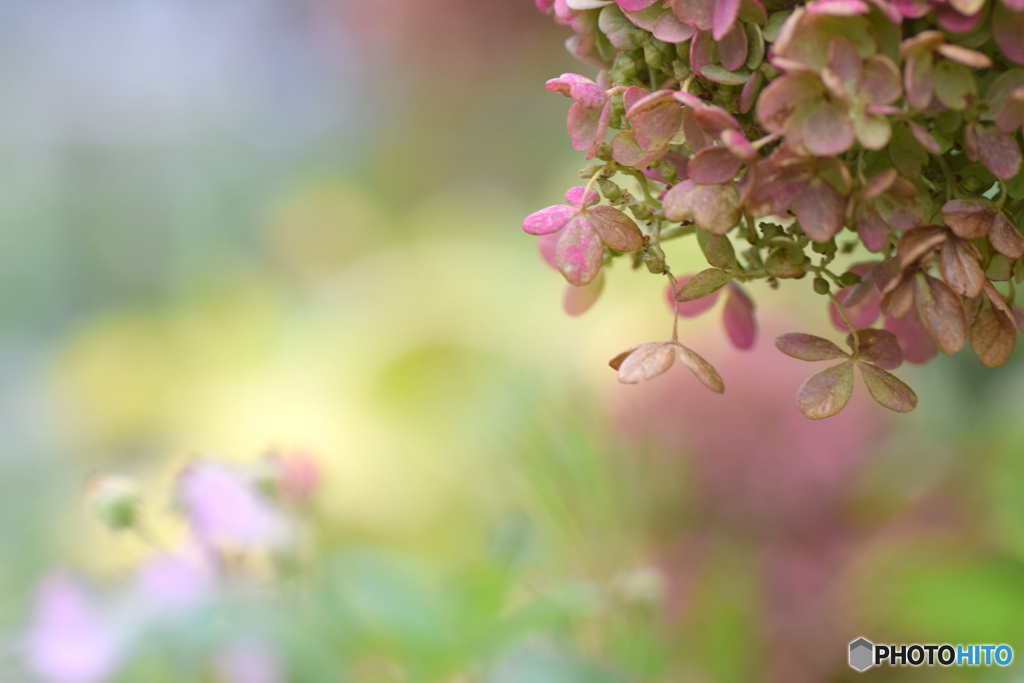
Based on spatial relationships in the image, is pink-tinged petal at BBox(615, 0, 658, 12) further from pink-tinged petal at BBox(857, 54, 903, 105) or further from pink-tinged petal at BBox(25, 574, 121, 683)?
pink-tinged petal at BBox(25, 574, 121, 683)

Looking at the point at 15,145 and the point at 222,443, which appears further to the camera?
the point at 15,145

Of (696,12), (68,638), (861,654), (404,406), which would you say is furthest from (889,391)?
(404,406)

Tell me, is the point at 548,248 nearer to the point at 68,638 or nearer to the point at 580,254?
the point at 580,254

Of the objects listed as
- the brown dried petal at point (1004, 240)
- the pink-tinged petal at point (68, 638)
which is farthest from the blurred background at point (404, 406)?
the brown dried petal at point (1004, 240)

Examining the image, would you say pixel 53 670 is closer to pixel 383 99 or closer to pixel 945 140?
pixel 945 140

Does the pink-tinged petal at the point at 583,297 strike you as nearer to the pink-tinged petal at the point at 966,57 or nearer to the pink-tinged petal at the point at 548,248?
the pink-tinged petal at the point at 548,248

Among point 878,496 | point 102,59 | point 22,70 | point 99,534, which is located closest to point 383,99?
point 102,59
